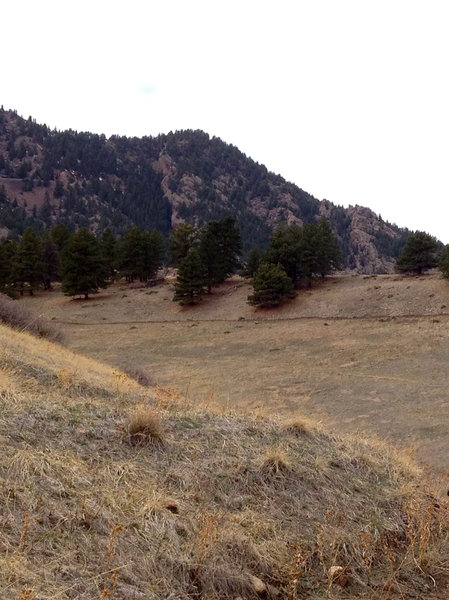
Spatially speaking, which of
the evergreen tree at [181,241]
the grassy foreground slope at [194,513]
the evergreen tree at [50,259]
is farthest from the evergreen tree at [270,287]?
the grassy foreground slope at [194,513]

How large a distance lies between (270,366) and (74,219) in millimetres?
155356

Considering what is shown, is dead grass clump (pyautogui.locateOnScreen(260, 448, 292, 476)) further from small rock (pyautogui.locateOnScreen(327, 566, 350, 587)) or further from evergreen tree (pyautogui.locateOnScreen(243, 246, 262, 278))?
evergreen tree (pyautogui.locateOnScreen(243, 246, 262, 278))

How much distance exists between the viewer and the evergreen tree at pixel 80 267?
171 feet

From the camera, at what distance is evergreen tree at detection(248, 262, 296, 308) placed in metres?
43.3

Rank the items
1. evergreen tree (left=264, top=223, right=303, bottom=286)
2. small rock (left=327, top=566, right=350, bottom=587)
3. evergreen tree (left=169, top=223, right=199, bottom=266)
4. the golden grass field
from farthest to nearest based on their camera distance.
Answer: evergreen tree (left=169, top=223, right=199, bottom=266)
evergreen tree (left=264, top=223, right=303, bottom=286)
the golden grass field
small rock (left=327, top=566, right=350, bottom=587)

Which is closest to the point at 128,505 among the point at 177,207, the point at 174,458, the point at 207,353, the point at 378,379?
the point at 174,458

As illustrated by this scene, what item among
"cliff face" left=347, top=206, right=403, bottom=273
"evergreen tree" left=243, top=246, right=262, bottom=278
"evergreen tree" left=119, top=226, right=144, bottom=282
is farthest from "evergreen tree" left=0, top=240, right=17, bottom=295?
"cliff face" left=347, top=206, right=403, bottom=273

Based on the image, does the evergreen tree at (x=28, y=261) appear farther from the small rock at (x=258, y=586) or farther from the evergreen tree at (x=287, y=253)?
the small rock at (x=258, y=586)

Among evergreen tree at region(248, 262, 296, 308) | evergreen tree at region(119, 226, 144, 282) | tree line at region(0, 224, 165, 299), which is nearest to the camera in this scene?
evergreen tree at region(248, 262, 296, 308)

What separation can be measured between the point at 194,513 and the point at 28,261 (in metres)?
57.5

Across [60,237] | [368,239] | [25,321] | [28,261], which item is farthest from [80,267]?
[368,239]

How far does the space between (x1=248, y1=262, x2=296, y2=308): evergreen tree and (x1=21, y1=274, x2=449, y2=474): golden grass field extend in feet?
3.39

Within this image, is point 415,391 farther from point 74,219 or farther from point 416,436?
point 74,219

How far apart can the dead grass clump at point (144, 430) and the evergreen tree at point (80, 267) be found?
160 feet
